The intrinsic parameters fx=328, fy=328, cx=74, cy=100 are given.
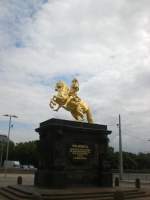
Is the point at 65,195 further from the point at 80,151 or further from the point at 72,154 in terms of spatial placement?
the point at 80,151

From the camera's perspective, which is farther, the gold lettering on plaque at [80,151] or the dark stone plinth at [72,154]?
the gold lettering on plaque at [80,151]

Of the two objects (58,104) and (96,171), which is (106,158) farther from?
(58,104)

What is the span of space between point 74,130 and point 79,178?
3214mm

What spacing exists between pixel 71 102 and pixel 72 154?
13.1ft

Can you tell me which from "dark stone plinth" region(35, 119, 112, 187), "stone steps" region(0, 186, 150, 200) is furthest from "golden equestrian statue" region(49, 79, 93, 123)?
"stone steps" region(0, 186, 150, 200)

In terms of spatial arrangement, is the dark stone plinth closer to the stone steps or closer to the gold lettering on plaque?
the gold lettering on plaque

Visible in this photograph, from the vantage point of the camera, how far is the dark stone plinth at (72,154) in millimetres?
21125

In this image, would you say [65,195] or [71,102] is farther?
[71,102]

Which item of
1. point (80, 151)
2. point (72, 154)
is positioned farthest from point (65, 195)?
point (80, 151)

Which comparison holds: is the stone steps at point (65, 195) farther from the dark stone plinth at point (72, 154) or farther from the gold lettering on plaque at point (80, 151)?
the gold lettering on plaque at point (80, 151)

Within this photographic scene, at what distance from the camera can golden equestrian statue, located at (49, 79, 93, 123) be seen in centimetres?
2362

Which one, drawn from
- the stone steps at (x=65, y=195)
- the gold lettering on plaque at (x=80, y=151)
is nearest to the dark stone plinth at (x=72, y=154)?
the gold lettering on plaque at (x=80, y=151)

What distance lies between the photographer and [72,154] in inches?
858

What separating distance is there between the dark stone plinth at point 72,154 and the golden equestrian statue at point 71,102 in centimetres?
118
